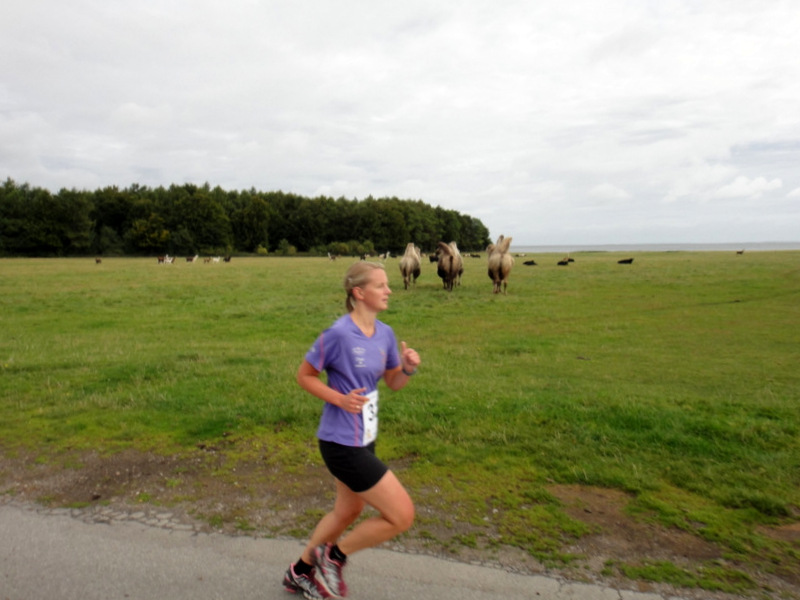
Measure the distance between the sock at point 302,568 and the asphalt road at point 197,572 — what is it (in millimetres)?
141

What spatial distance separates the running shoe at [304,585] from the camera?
344 centimetres

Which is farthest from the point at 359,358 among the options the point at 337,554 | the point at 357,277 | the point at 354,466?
the point at 337,554

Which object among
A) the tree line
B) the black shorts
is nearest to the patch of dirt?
the black shorts

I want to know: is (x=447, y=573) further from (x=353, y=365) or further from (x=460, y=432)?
(x=460, y=432)

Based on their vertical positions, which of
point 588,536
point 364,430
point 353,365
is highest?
point 353,365

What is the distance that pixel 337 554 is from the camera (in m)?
3.52

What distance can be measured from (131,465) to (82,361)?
18.8 feet

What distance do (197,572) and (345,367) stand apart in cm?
164

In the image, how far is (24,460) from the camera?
18.9 ft

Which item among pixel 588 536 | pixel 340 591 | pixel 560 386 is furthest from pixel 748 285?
pixel 340 591

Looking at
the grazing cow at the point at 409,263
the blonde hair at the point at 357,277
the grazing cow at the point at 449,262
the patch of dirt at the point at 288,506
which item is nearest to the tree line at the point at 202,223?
the grazing cow at the point at 409,263

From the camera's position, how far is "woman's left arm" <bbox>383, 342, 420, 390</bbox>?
3504 mm

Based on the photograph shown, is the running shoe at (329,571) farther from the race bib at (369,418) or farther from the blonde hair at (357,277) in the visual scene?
the blonde hair at (357,277)

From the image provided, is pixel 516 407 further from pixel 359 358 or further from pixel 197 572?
pixel 197 572
